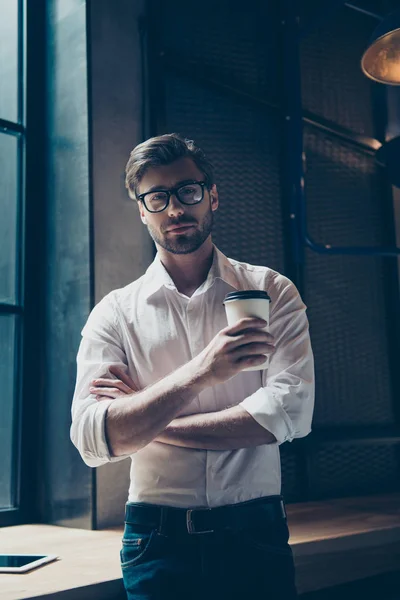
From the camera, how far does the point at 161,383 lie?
135 cm

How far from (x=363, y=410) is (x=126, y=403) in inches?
77.3

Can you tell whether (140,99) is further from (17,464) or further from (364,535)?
(364,535)

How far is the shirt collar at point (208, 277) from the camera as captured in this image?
5.29 feet

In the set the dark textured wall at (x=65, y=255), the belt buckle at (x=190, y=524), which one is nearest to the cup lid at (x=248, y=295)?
the belt buckle at (x=190, y=524)

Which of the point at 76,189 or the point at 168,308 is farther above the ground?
the point at 76,189

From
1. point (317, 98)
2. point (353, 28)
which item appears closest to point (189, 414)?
point (317, 98)

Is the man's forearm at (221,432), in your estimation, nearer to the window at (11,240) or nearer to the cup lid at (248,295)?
the cup lid at (248,295)

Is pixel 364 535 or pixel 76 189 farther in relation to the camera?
pixel 76 189

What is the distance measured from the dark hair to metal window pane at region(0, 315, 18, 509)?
1113mm

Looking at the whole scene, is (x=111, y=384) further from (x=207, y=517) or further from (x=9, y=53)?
(x=9, y=53)

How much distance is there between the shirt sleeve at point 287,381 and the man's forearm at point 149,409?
183 millimetres

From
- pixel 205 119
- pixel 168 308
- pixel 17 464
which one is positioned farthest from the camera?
pixel 205 119

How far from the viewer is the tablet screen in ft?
5.73

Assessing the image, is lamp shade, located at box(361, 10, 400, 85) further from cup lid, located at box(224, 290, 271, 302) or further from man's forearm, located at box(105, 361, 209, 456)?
man's forearm, located at box(105, 361, 209, 456)
